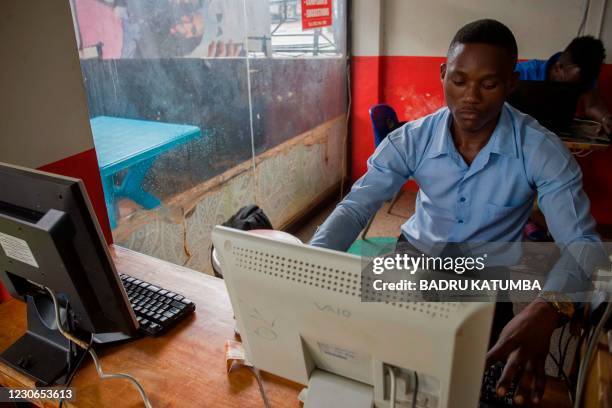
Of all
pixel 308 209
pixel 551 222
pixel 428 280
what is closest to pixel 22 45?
pixel 428 280

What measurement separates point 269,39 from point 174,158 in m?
1.14

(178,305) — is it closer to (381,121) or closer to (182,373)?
(182,373)

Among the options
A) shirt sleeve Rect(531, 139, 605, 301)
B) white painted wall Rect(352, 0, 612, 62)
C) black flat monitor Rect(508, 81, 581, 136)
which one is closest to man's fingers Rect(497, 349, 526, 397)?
shirt sleeve Rect(531, 139, 605, 301)

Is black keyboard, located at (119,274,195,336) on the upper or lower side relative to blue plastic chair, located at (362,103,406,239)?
lower

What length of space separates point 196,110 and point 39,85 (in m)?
0.99

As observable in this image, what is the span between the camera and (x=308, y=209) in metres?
3.65

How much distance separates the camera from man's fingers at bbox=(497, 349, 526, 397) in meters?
0.84

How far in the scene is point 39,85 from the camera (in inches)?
53.0

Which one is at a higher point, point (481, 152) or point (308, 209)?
point (481, 152)

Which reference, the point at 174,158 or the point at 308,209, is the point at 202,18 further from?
the point at 308,209

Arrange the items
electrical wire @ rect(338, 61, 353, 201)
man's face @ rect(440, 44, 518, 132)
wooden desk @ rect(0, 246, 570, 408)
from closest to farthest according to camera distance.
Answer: wooden desk @ rect(0, 246, 570, 408) < man's face @ rect(440, 44, 518, 132) < electrical wire @ rect(338, 61, 353, 201)

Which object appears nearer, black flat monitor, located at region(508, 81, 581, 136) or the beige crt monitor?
the beige crt monitor

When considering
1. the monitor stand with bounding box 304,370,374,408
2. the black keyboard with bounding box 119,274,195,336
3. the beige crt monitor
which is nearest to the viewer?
the beige crt monitor

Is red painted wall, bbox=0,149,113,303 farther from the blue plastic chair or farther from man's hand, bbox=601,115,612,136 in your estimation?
man's hand, bbox=601,115,612,136
